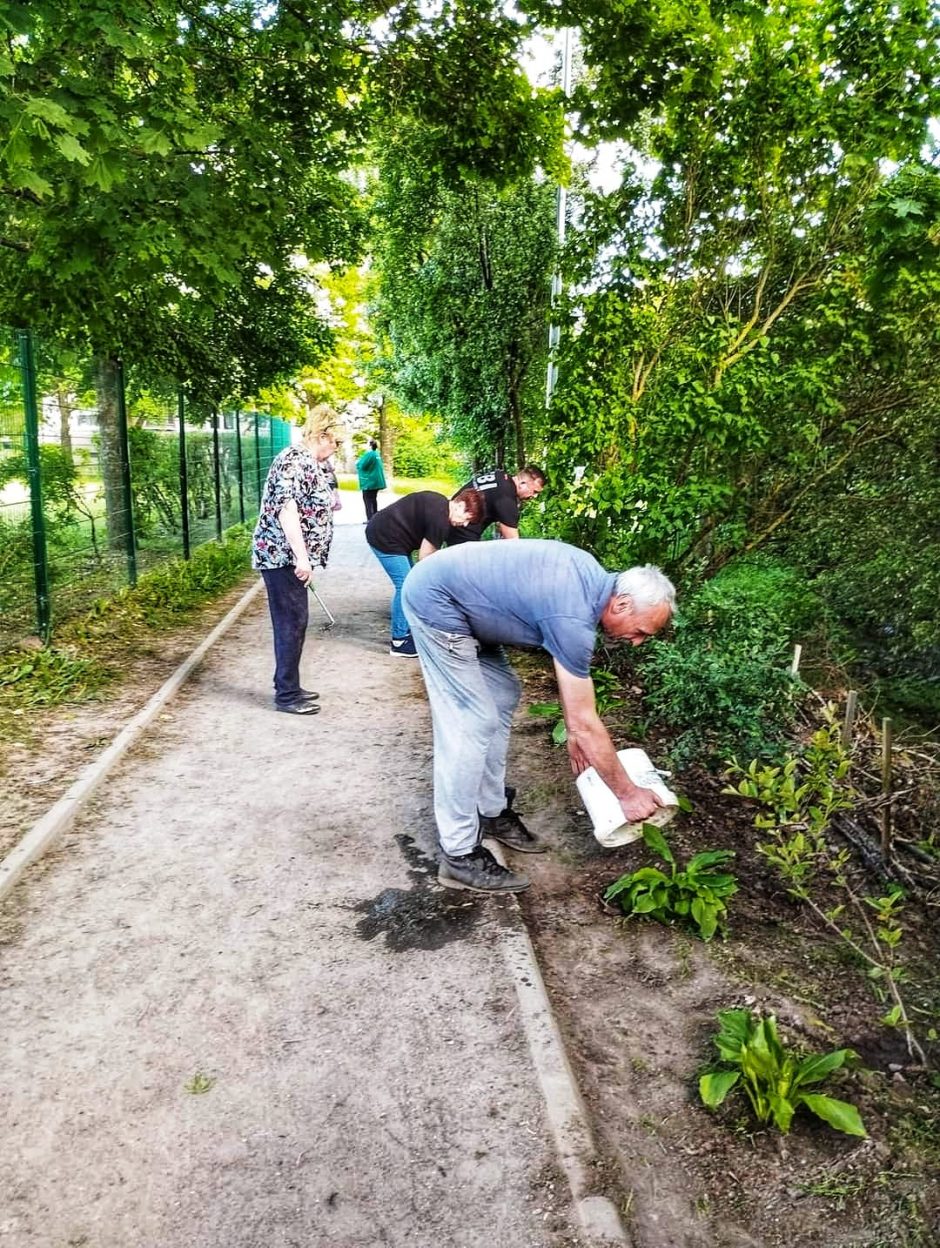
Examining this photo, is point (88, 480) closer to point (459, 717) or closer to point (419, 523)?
point (419, 523)

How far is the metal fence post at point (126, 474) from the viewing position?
947cm

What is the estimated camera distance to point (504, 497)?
Answer: 24.8 feet

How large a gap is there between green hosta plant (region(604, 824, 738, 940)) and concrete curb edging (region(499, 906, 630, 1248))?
51cm

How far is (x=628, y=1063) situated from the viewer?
2.93 metres

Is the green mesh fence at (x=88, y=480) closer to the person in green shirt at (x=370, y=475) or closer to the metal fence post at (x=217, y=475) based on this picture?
the metal fence post at (x=217, y=475)

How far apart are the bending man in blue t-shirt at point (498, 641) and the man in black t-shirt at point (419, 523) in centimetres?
305

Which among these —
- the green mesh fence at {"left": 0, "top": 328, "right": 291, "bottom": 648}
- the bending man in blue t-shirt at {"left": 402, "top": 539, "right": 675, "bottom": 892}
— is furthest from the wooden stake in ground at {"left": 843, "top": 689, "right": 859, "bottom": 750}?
Answer: the green mesh fence at {"left": 0, "top": 328, "right": 291, "bottom": 648}

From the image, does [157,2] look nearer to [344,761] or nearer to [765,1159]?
[344,761]

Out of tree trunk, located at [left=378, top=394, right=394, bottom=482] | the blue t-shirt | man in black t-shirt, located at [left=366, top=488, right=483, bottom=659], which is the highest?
the blue t-shirt

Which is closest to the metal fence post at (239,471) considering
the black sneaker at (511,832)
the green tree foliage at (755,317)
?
the green tree foliage at (755,317)

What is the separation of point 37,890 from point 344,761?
6.80ft

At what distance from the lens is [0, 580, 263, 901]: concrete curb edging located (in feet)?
12.9

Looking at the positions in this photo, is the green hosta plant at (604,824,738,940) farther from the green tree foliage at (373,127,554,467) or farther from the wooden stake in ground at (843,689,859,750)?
the green tree foliage at (373,127,554,467)

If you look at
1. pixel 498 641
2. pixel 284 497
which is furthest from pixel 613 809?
pixel 284 497
